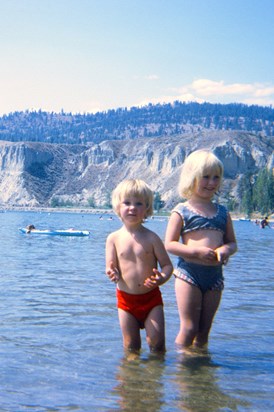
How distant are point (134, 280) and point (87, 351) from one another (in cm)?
112

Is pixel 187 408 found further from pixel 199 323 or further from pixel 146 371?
pixel 199 323

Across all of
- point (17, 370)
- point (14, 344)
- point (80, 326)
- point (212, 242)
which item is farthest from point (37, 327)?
point (212, 242)

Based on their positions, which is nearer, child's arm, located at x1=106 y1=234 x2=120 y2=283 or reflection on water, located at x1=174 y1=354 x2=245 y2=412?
reflection on water, located at x1=174 y1=354 x2=245 y2=412

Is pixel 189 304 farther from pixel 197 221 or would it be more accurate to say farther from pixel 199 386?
pixel 199 386

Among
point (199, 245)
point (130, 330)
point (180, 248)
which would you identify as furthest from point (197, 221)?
point (130, 330)

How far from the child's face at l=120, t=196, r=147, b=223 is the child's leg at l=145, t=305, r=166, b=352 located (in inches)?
34.0

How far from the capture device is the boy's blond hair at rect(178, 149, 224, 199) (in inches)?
230

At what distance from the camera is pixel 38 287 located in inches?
477

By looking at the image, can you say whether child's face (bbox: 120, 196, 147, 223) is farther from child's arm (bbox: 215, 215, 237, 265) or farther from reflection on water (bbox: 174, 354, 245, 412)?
reflection on water (bbox: 174, 354, 245, 412)

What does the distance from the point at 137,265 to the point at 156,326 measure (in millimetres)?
591

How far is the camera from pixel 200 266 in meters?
5.75

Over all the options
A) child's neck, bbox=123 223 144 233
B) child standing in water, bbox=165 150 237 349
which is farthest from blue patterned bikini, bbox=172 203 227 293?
child's neck, bbox=123 223 144 233

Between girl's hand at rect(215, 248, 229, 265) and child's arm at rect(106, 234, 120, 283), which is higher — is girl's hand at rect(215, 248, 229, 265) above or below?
above

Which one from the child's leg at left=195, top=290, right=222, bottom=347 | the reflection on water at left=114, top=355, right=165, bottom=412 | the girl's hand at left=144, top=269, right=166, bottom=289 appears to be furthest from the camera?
the child's leg at left=195, top=290, right=222, bottom=347
